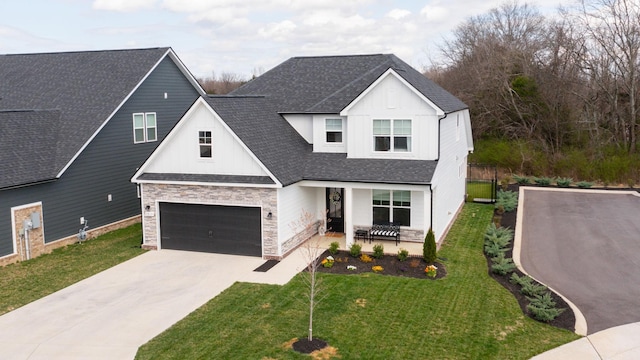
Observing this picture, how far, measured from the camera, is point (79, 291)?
15.2 m

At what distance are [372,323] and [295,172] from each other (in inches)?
305

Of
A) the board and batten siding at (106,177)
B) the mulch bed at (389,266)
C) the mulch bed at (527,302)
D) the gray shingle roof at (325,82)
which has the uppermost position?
the gray shingle roof at (325,82)

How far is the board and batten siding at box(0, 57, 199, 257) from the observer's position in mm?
19125

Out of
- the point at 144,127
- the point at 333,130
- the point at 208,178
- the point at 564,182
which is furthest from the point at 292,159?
the point at 564,182

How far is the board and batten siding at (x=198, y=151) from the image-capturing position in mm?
17953

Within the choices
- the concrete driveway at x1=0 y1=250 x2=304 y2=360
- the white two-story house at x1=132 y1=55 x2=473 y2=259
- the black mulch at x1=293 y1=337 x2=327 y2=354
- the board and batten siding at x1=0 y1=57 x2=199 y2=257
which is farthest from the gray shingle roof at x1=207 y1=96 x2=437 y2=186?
the black mulch at x1=293 y1=337 x2=327 y2=354

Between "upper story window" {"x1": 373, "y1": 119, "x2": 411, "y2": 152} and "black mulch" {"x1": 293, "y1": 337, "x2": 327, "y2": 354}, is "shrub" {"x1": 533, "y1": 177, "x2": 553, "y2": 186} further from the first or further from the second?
"black mulch" {"x1": 293, "y1": 337, "x2": 327, "y2": 354}

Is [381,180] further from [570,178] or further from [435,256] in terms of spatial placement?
[570,178]

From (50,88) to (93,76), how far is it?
6.25 feet

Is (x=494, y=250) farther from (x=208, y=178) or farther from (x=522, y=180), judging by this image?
(x=522, y=180)

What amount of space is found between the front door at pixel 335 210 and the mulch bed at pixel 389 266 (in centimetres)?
319

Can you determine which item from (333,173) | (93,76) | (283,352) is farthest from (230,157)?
(93,76)

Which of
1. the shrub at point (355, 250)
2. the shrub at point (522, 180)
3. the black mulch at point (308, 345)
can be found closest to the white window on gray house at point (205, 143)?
the shrub at point (355, 250)

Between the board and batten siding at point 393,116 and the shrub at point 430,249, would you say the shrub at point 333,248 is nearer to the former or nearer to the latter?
the shrub at point 430,249
